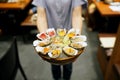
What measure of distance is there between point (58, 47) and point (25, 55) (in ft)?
4.74

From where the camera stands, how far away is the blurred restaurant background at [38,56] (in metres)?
1.50

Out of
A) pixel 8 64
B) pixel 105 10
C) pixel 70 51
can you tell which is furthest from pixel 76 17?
pixel 105 10

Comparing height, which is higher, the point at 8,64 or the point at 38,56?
the point at 8,64

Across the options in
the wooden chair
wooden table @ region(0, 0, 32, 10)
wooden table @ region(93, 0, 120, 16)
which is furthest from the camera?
wooden table @ region(0, 0, 32, 10)

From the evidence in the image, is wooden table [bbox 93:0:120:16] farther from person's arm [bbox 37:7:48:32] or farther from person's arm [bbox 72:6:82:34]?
person's arm [bbox 37:7:48:32]

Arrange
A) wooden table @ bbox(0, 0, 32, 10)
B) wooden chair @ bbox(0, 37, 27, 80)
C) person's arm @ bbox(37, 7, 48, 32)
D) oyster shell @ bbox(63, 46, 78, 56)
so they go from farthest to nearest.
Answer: wooden table @ bbox(0, 0, 32, 10) → person's arm @ bbox(37, 7, 48, 32) → wooden chair @ bbox(0, 37, 27, 80) → oyster shell @ bbox(63, 46, 78, 56)

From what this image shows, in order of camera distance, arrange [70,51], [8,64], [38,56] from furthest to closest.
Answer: [38,56], [8,64], [70,51]

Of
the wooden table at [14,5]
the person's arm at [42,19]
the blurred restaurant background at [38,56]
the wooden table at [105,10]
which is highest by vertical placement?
the person's arm at [42,19]

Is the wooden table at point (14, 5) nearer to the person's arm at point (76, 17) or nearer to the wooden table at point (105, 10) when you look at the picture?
the wooden table at point (105, 10)

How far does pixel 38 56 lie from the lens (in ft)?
8.16

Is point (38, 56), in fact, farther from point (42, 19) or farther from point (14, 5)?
point (42, 19)

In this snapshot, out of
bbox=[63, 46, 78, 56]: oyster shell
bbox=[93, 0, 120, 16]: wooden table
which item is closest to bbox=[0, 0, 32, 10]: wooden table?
bbox=[93, 0, 120, 16]: wooden table

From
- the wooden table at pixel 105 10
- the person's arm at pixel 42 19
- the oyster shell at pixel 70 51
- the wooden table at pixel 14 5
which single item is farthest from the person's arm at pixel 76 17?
the wooden table at pixel 14 5

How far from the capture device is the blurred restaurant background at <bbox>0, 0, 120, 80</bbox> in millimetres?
1500
